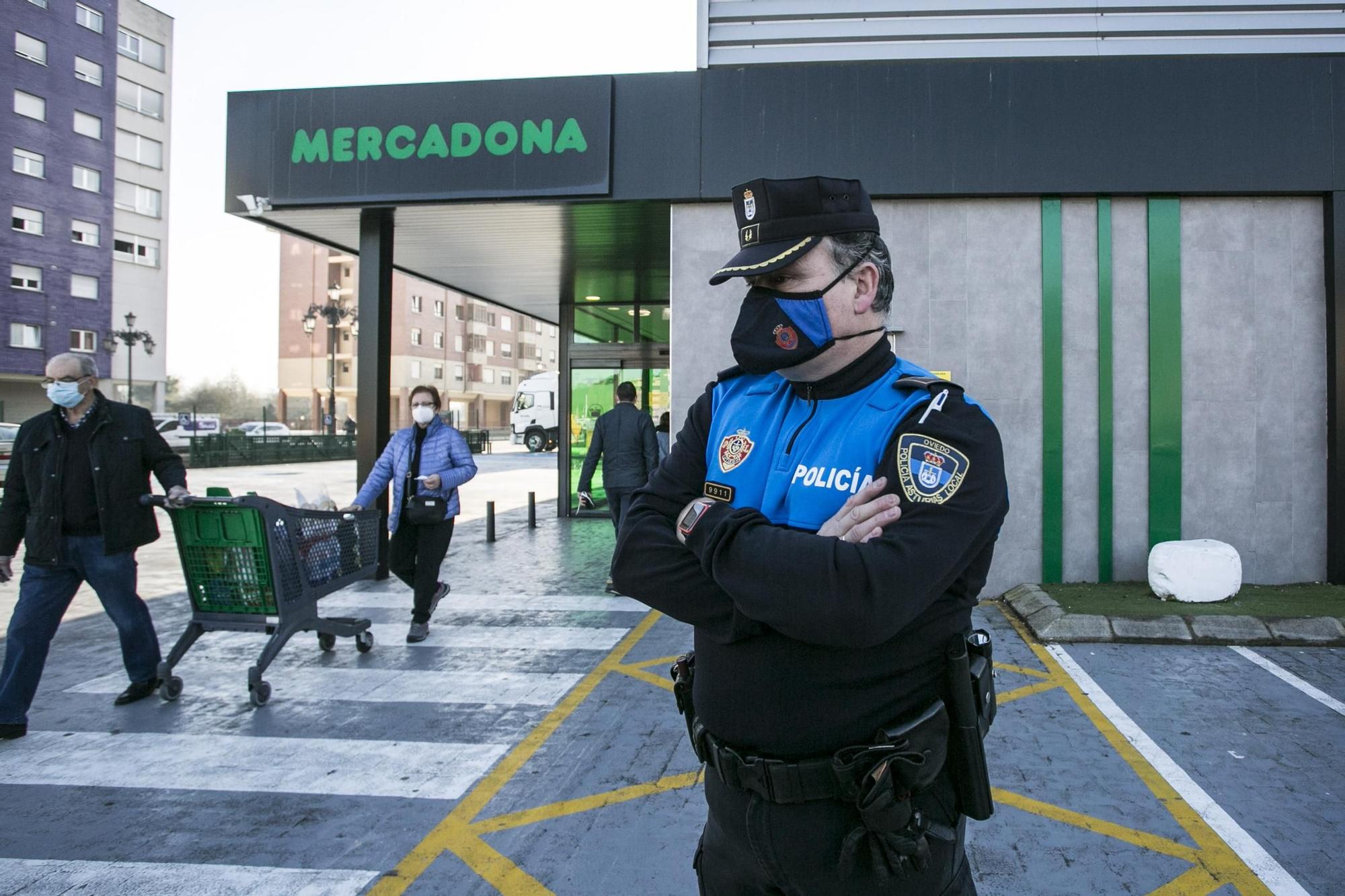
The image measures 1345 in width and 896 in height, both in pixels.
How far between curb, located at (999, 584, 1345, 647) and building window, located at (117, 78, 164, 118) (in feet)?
174

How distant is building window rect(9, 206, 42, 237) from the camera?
3891cm

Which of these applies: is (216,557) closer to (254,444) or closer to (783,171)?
(783,171)

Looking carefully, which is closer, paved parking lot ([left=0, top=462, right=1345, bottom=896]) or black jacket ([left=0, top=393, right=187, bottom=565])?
paved parking lot ([left=0, top=462, right=1345, bottom=896])

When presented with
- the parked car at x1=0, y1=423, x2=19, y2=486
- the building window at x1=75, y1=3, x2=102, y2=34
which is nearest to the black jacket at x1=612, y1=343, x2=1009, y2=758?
the parked car at x1=0, y1=423, x2=19, y2=486

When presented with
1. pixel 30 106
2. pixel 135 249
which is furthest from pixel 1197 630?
pixel 135 249

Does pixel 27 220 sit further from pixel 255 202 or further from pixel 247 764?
pixel 247 764

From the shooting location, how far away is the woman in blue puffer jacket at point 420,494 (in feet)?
21.4

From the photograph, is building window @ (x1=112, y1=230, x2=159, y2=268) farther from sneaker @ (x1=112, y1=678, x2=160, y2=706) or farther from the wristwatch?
the wristwatch

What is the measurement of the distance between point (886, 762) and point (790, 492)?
1.67 feet

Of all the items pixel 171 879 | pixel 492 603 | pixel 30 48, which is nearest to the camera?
pixel 171 879

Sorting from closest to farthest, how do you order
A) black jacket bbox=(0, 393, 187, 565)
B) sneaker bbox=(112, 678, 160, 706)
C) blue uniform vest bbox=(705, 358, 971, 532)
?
blue uniform vest bbox=(705, 358, 971, 532)
black jacket bbox=(0, 393, 187, 565)
sneaker bbox=(112, 678, 160, 706)

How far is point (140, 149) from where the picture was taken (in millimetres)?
46281

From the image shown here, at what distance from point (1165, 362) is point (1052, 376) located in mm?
978

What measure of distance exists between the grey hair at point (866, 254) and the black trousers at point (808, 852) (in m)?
0.95
